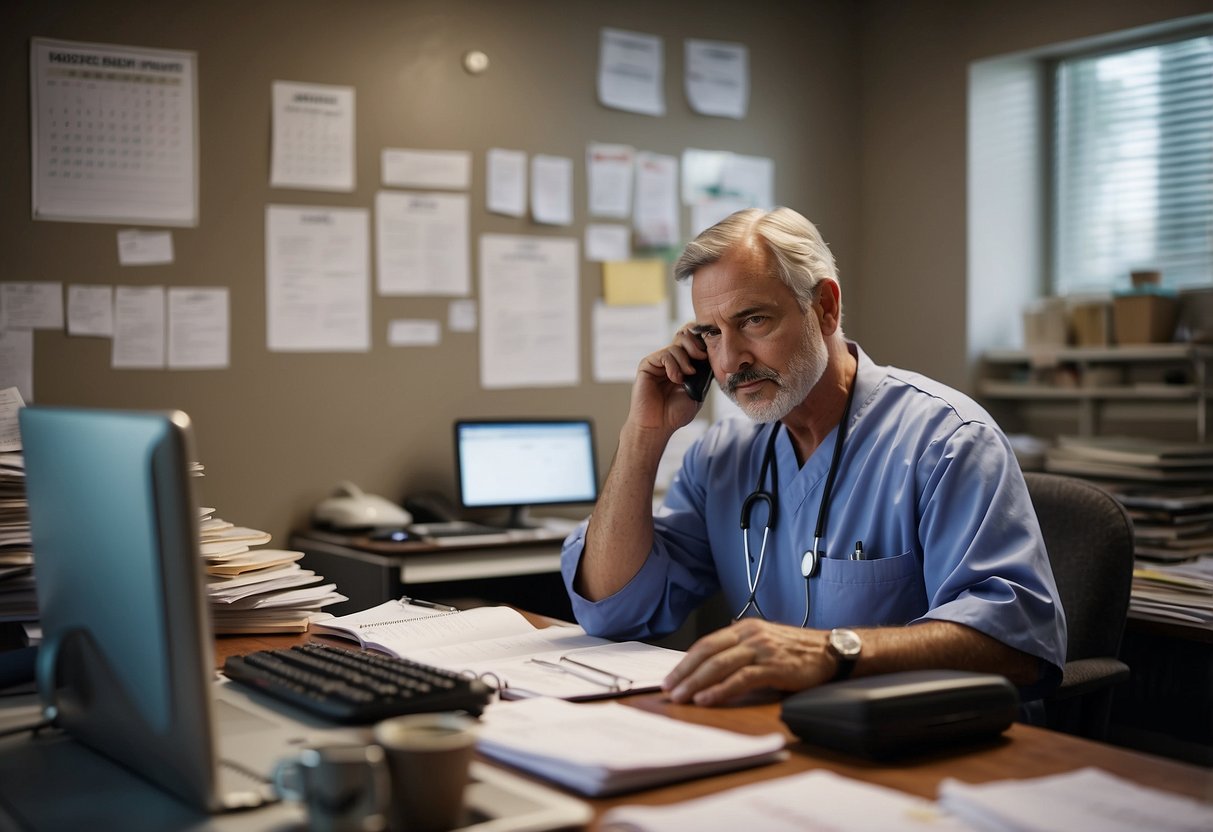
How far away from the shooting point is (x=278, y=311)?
10.0ft

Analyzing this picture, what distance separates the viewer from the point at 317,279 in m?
3.10

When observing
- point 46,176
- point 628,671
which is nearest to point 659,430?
point 628,671

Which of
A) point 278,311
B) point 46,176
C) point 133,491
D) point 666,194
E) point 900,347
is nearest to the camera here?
point 133,491

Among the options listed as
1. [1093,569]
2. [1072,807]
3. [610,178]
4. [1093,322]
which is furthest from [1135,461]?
[1072,807]

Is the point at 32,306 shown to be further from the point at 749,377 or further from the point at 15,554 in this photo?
the point at 749,377

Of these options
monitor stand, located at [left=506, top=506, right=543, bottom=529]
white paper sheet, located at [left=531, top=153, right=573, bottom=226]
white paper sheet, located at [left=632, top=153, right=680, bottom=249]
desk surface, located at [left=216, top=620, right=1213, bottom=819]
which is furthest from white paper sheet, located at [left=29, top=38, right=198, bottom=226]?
desk surface, located at [left=216, top=620, right=1213, bottom=819]

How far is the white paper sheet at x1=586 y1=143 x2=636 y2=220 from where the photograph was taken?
3.52m

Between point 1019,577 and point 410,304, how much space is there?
2.13 m

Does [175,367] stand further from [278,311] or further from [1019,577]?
[1019,577]

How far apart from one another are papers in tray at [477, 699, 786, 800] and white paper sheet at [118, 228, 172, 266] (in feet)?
6.92

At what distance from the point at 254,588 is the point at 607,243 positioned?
207cm

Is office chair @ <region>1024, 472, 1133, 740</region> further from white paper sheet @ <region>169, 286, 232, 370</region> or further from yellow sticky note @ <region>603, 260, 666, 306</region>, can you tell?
white paper sheet @ <region>169, 286, 232, 370</region>

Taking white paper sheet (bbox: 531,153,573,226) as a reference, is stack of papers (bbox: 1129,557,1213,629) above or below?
below

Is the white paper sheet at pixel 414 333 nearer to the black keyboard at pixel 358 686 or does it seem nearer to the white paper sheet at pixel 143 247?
the white paper sheet at pixel 143 247
